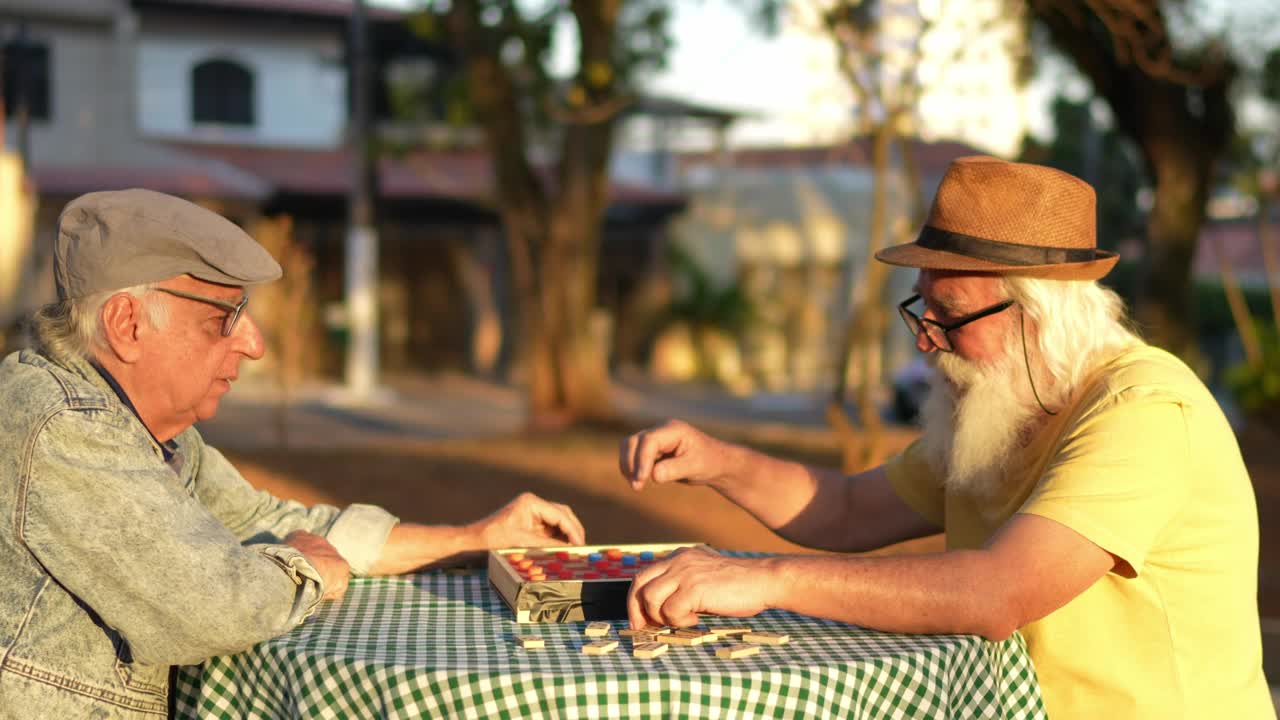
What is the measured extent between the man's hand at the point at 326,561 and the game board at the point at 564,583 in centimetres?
29

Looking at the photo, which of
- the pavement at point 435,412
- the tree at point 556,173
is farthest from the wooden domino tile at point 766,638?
the pavement at point 435,412

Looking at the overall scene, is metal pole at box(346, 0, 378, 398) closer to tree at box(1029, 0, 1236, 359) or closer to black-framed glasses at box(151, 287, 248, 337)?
tree at box(1029, 0, 1236, 359)

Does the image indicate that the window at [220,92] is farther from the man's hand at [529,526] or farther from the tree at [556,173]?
the man's hand at [529,526]

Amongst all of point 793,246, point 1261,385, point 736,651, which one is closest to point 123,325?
point 736,651

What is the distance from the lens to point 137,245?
242 centimetres

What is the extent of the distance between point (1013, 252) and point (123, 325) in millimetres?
1570

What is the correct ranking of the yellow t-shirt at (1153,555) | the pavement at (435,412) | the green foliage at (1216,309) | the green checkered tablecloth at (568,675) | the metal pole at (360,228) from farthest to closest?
the green foliage at (1216,309) → the metal pole at (360,228) → the pavement at (435,412) → the yellow t-shirt at (1153,555) → the green checkered tablecloth at (568,675)

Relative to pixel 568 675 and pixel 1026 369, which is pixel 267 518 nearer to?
pixel 568 675

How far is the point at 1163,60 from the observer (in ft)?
36.3

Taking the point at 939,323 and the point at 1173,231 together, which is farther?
the point at 1173,231

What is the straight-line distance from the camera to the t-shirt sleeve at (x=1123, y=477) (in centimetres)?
246

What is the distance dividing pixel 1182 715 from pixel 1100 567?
0.34 metres

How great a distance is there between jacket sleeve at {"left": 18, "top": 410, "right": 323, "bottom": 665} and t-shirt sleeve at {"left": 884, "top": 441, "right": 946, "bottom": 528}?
152 cm

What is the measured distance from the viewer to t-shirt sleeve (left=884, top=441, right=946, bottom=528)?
128 inches
